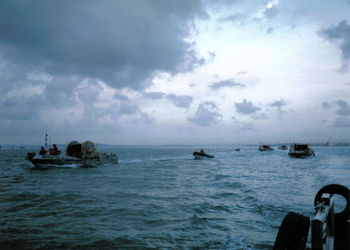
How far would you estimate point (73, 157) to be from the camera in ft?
134

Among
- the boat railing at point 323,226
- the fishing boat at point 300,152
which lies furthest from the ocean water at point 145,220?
the fishing boat at point 300,152

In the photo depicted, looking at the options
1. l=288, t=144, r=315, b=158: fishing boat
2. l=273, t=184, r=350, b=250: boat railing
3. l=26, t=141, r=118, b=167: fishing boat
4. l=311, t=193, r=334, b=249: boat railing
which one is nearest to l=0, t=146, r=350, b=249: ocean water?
l=273, t=184, r=350, b=250: boat railing

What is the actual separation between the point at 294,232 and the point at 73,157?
43239 mm

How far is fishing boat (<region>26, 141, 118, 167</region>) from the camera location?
35.9 m

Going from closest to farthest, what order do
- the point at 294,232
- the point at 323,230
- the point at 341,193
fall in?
the point at 323,230 → the point at 294,232 → the point at 341,193

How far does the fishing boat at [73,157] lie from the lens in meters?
35.9

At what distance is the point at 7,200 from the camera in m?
13.4

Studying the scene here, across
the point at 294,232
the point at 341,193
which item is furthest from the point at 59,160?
the point at 341,193

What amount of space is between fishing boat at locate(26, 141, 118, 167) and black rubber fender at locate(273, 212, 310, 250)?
132 ft

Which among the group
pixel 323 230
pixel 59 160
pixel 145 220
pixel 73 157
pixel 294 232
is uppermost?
pixel 323 230

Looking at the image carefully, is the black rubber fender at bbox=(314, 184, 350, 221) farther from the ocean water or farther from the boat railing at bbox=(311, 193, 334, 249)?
the ocean water

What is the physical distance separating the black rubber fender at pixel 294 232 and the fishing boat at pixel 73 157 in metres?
40.2

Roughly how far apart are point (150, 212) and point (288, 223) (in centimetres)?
789

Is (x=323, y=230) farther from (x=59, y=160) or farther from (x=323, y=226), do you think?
(x=59, y=160)
